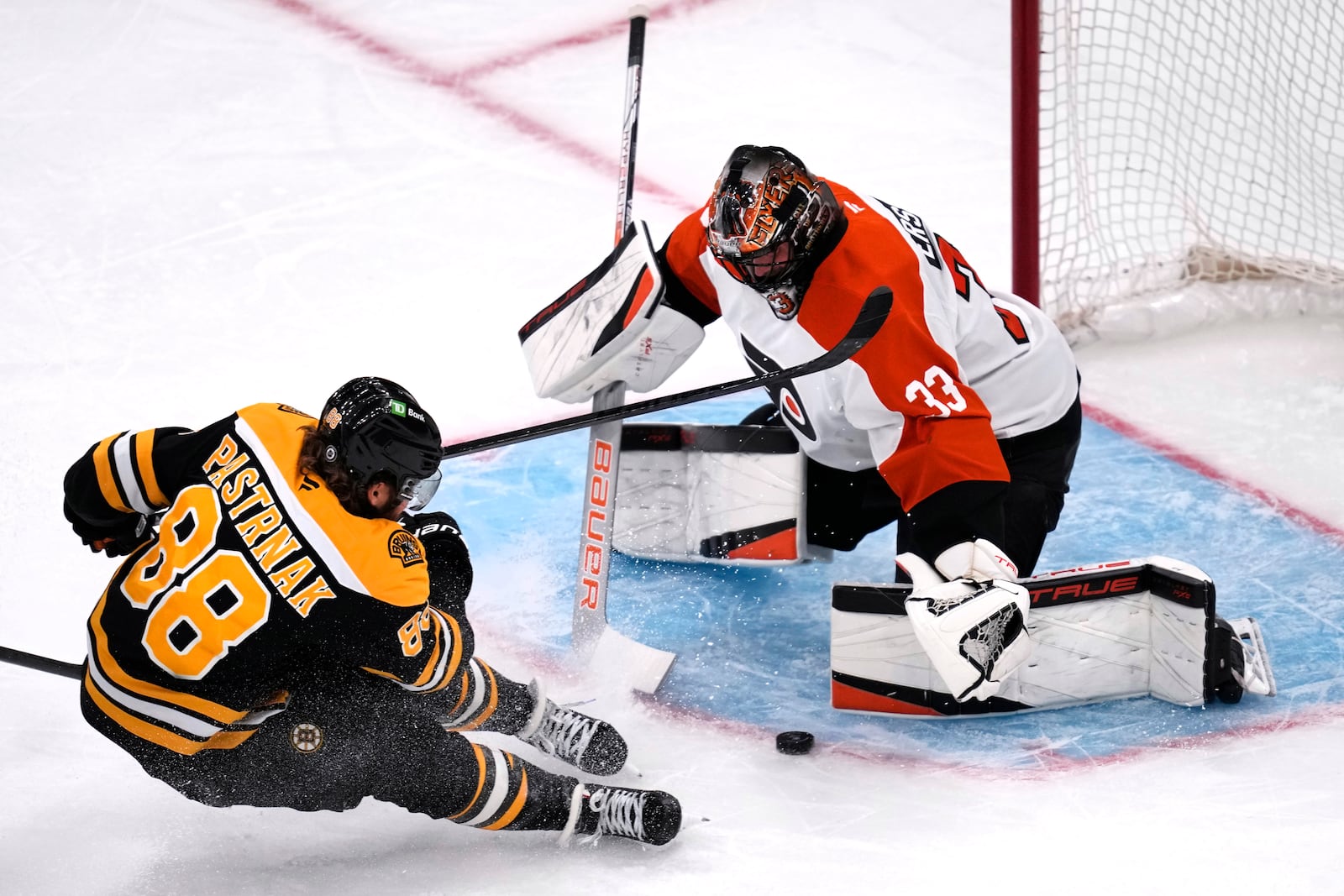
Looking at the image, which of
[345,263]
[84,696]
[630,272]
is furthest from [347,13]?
[84,696]

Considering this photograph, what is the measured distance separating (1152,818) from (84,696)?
1706 mm

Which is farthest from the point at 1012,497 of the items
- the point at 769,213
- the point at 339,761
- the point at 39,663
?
the point at 39,663

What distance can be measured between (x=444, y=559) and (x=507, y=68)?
372 centimetres

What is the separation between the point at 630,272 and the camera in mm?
3109

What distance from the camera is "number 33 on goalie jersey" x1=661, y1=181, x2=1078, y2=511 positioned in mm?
2584

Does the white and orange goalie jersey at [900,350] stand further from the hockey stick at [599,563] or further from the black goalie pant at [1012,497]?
the hockey stick at [599,563]

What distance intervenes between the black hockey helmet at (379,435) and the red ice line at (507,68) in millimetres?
2962

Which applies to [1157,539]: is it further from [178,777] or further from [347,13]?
[347,13]

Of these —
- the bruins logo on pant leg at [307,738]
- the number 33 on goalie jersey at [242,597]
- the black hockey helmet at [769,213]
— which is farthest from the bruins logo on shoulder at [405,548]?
the black hockey helmet at [769,213]

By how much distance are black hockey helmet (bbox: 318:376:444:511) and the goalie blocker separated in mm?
942

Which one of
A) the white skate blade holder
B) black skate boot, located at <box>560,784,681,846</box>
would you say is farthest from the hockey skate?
black skate boot, located at <box>560,784,681,846</box>

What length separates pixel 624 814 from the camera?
250 centimetres

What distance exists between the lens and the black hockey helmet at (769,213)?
260 centimetres

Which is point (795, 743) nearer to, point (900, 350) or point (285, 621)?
point (900, 350)
